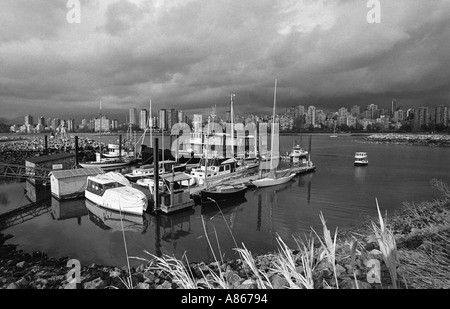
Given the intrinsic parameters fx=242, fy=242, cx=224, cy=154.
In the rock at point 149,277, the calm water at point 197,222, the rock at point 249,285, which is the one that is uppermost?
the rock at point 249,285

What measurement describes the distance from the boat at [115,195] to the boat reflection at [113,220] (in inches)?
11.7

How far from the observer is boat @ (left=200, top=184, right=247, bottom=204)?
17.8 meters

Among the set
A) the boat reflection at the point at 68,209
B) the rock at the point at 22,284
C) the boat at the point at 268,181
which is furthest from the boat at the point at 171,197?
the rock at the point at 22,284

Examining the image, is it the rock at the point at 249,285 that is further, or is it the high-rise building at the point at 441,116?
the high-rise building at the point at 441,116

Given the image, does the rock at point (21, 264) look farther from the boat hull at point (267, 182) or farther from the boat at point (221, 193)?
the boat hull at point (267, 182)

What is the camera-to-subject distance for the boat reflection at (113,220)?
528 inches

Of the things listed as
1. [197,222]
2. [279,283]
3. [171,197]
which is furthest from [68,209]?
[279,283]

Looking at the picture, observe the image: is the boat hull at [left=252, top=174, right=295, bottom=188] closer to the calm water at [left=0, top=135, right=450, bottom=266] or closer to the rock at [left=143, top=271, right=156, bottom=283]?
the calm water at [left=0, top=135, right=450, bottom=266]

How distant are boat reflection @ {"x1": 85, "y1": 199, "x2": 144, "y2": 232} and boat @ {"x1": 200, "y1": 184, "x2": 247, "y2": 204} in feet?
16.0

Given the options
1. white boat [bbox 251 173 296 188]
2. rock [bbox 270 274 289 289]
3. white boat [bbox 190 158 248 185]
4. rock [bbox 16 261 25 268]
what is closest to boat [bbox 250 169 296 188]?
white boat [bbox 251 173 296 188]

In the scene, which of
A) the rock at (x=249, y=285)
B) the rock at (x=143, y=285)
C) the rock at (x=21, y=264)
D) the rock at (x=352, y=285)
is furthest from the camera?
the rock at (x=21, y=264)

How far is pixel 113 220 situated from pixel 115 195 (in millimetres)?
1592
